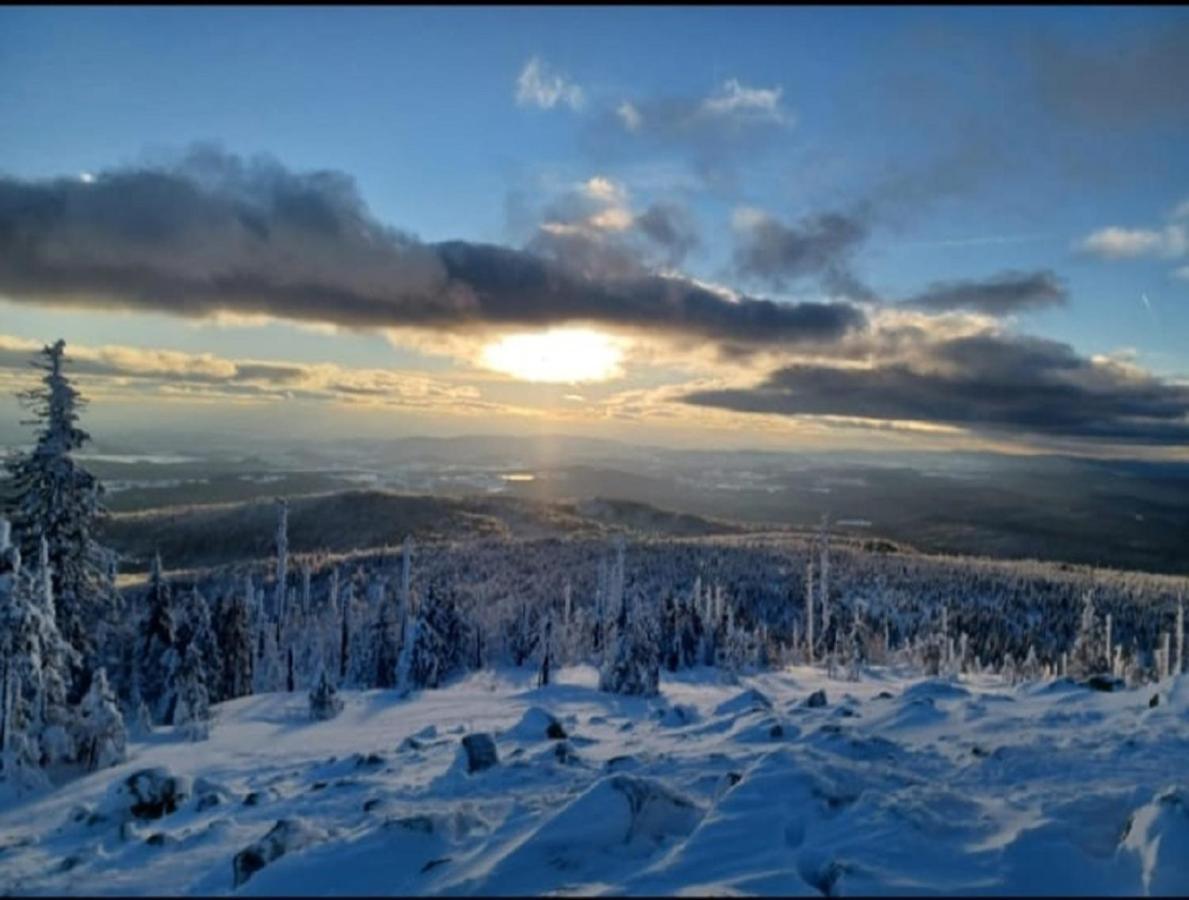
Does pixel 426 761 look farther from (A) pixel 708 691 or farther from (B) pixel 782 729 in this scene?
(A) pixel 708 691

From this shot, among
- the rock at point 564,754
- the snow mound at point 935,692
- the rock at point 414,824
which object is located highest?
the rock at point 414,824

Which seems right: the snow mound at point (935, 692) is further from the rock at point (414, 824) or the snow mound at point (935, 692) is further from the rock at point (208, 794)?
the rock at point (208, 794)

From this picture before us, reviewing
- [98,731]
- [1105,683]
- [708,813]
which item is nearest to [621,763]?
[708,813]

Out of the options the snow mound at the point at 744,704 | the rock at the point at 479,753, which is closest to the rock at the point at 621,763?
the rock at the point at 479,753

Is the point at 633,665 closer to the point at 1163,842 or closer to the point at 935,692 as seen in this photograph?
the point at 935,692

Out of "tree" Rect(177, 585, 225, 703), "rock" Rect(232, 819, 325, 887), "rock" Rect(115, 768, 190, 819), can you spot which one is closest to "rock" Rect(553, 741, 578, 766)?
"rock" Rect(232, 819, 325, 887)

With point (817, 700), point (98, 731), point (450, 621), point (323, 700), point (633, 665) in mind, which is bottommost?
point (450, 621)
